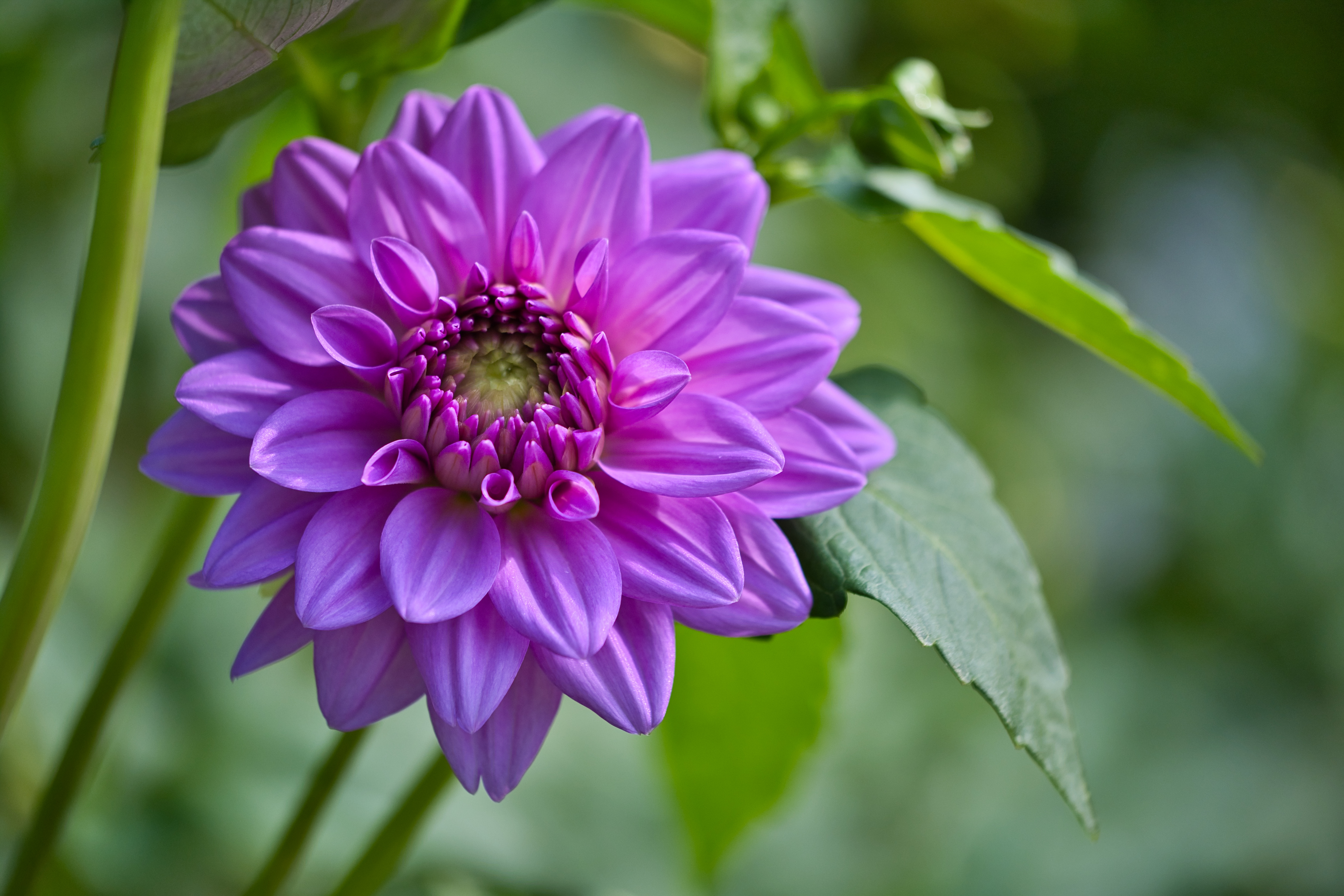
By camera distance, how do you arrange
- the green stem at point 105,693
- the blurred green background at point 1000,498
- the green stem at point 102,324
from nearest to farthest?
the green stem at point 102,324
the green stem at point 105,693
the blurred green background at point 1000,498

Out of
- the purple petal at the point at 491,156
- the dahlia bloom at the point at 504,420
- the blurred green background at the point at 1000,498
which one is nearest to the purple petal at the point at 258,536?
the dahlia bloom at the point at 504,420

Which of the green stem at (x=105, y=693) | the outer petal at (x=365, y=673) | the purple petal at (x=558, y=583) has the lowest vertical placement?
the green stem at (x=105, y=693)

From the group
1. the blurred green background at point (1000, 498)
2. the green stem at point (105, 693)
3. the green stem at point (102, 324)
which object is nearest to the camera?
the green stem at point (102, 324)

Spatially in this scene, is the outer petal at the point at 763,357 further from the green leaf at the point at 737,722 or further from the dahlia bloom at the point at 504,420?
the green leaf at the point at 737,722

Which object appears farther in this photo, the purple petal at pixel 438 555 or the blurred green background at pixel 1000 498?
the blurred green background at pixel 1000 498

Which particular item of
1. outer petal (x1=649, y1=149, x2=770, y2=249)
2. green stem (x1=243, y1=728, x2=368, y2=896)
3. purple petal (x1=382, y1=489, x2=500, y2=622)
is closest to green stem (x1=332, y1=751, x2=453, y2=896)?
green stem (x1=243, y1=728, x2=368, y2=896)

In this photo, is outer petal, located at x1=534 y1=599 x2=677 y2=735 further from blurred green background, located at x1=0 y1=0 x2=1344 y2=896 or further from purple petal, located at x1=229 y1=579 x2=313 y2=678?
blurred green background, located at x1=0 y1=0 x2=1344 y2=896

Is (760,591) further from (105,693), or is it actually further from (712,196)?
(105,693)
